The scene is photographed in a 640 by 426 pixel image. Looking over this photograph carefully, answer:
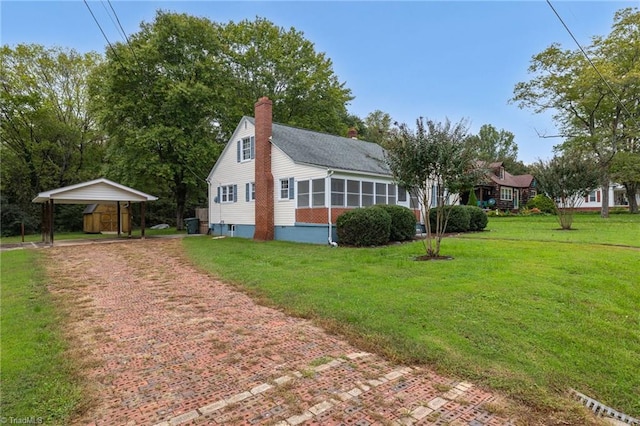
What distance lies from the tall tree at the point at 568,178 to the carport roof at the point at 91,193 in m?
20.9

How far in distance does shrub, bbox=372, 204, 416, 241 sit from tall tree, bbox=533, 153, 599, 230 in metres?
8.64

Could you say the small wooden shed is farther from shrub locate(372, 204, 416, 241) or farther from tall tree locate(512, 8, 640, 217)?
tall tree locate(512, 8, 640, 217)

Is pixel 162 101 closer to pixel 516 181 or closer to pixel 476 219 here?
pixel 476 219

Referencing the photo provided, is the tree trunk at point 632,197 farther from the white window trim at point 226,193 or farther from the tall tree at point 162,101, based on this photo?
the tall tree at point 162,101

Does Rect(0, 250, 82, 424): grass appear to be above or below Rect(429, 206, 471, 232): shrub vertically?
below

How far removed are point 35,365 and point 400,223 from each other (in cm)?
1247

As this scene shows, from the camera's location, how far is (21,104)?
26188mm

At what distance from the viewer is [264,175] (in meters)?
17.4

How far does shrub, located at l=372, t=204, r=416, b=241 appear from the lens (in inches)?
567

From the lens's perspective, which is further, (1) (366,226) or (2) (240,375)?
(1) (366,226)

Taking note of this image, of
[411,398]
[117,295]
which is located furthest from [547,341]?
[117,295]

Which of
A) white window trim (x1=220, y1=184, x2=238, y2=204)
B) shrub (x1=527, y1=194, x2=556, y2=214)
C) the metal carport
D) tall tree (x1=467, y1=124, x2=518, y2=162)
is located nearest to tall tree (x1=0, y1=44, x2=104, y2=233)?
the metal carport

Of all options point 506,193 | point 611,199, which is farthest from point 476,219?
point 611,199

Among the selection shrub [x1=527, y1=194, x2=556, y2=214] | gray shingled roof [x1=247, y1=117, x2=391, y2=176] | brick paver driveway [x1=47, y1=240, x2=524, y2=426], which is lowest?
brick paver driveway [x1=47, y1=240, x2=524, y2=426]
